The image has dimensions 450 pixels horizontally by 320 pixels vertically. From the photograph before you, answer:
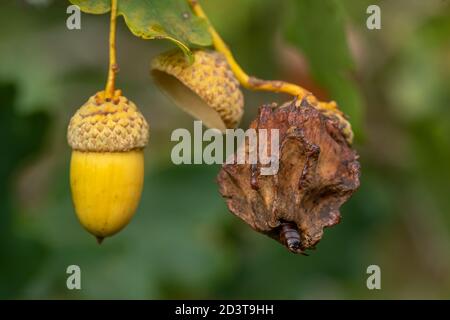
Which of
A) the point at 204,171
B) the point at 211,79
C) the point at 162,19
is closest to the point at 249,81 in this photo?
the point at 211,79

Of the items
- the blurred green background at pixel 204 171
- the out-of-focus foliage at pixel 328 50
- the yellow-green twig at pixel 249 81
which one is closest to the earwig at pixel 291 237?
the yellow-green twig at pixel 249 81

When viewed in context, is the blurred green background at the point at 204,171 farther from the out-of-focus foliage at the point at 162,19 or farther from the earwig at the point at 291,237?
the earwig at the point at 291,237

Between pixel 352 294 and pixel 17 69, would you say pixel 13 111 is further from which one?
pixel 352 294

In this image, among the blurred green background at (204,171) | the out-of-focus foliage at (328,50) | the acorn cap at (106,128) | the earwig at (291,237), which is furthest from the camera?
the blurred green background at (204,171)

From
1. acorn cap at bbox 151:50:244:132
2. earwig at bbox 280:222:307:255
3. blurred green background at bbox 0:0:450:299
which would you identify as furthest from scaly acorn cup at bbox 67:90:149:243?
blurred green background at bbox 0:0:450:299

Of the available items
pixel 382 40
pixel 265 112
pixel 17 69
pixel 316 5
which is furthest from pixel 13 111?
pixel 382 40

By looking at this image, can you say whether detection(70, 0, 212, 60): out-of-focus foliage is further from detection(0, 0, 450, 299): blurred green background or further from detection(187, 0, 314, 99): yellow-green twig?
detection(0, 0, 450, 299): blurred green background

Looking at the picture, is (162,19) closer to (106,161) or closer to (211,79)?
(211,79)
